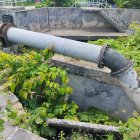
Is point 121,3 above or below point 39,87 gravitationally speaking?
above

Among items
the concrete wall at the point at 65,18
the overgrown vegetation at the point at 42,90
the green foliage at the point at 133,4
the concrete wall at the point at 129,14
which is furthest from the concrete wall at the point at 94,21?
the overgrown vegetation at the point at 42,90

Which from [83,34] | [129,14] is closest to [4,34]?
[83,34]

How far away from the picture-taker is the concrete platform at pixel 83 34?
1460cm

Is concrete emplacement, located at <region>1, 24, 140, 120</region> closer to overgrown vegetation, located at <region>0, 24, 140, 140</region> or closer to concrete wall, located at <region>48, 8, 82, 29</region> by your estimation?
overgrown vegetation, located at <region>0, 24, 140, 140</region>

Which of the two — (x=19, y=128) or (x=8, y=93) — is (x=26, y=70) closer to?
(x=8, y=93)

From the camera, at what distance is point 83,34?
1500 cm

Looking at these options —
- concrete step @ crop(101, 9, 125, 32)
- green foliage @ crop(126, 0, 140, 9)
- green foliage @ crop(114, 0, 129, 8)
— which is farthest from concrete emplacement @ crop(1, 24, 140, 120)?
green foliage @ crop(126, 0, 140, 9)

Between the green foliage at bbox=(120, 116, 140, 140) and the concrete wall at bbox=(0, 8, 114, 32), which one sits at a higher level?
the concrete wall at bbox=(0, 8, 114, 32)

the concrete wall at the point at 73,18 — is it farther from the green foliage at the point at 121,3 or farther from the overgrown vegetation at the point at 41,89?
the overgrown vegetation at the point at 41,89

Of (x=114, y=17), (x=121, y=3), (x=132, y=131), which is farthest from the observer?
(x=121, y=3)

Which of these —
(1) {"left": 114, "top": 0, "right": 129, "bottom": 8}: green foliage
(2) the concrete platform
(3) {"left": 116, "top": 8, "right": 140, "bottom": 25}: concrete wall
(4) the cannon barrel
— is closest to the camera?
(4) the cannon barrel

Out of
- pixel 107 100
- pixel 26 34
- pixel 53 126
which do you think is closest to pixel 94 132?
pixel 53 126

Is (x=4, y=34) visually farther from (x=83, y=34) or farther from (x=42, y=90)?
(x=83, y=34)

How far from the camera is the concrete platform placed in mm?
14602
